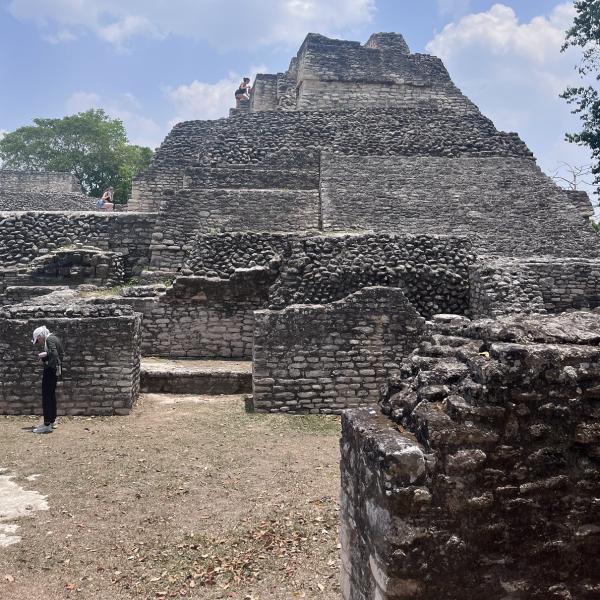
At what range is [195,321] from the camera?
11844 millimetres

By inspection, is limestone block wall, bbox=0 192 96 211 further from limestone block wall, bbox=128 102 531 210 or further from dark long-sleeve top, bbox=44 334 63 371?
dark long-sleeve top, bbox=44 334 63 371

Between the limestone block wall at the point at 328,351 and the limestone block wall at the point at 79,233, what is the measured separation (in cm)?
771

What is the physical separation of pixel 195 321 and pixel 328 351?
159 inches

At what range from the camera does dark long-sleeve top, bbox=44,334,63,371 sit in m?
7.89

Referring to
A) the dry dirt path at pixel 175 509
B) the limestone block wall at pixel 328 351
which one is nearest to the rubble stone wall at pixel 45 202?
the dry dirt path at pixel 175 509

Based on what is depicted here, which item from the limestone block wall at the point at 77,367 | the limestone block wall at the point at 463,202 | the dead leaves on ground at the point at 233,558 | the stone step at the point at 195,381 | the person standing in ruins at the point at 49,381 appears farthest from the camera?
the limestone block wall at the point at 463,202

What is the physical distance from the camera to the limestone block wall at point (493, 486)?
2539 millimetres

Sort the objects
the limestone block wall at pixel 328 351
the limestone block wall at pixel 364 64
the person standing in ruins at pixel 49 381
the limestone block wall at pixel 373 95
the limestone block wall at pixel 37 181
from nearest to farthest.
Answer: the person standing in ruins at pixel 49 381 → the limestone block wall at pixel 328 351 → the limestone block wall at pixel 373 95 → the limestone block wall at pixel 364 64 → the limestone block wall at pixel 37 181

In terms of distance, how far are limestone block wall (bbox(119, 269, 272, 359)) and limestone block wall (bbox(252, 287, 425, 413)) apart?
3.07 m

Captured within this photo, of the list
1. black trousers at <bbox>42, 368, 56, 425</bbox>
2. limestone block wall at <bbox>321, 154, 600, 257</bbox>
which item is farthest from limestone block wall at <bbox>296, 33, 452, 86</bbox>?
black trousers at <bbox>42, 368, 56, 425</bbox>

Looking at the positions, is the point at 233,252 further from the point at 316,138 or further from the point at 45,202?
the point at 45,202

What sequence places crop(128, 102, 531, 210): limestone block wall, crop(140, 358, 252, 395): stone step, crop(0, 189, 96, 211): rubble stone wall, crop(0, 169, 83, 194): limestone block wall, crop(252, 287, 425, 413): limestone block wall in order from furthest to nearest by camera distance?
crop(0, 169, 83, 194): limestone block wall, crop(0, 189, 96, 211): rubble stone wall, crop(128, 102, 531, 210): limestone block wall, crop(140, 358, 252, 395): stone step, crop(252, 287, 425, 413): limestone block wall

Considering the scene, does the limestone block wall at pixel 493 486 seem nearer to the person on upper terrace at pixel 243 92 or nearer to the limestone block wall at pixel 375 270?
the limestone block wall at pixel 375 270

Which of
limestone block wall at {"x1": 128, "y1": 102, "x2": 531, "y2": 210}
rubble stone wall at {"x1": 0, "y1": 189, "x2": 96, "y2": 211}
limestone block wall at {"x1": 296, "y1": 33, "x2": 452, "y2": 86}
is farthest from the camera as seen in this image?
rubble stone wall at {"x1": 0, "y1": 189, "x2": 96, "y2": 211}
